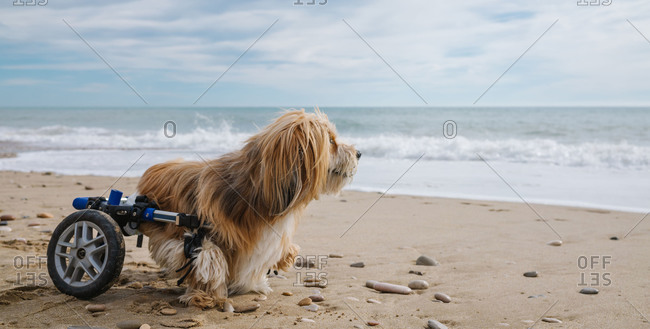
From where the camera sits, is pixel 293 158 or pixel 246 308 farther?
pixel 246 308

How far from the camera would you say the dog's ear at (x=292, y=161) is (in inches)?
141

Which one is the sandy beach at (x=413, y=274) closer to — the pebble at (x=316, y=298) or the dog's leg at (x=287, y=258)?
the pebble at (x=316, y=298)

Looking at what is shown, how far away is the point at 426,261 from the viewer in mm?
5121

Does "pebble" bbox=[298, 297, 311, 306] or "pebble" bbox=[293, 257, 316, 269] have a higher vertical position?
"pebble" bbox=[293, 257, 316, 269]

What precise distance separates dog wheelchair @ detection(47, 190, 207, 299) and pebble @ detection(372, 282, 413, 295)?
5.16ft

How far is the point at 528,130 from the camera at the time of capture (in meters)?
26.4

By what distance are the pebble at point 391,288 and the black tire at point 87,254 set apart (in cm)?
206

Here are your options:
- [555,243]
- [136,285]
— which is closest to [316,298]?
[136,285]

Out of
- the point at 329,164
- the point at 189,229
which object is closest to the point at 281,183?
the point at 329,164

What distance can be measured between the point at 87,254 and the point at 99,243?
0.36 ft

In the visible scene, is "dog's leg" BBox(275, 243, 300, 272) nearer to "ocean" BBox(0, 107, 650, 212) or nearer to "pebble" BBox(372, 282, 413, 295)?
"pebble" BBox(372, 282, 413, 295)

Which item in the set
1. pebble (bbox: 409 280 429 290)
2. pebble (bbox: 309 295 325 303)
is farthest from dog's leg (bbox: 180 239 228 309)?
pebble (bbox: 409 280 429 290)

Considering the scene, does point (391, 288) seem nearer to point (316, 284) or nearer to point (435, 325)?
point (316, 284)

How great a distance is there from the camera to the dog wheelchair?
3670 mm
